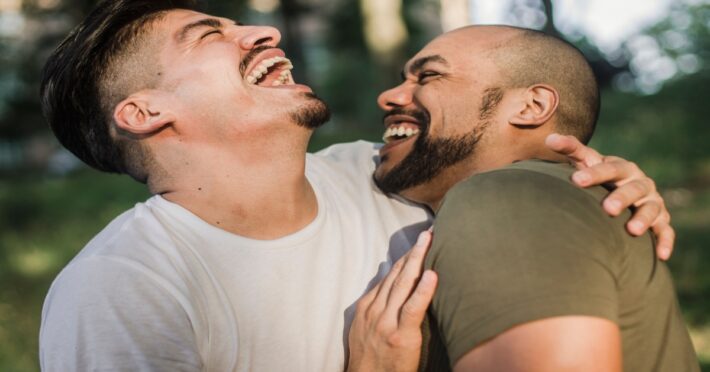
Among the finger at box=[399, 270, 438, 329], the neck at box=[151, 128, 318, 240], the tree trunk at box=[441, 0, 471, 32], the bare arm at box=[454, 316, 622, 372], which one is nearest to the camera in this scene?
the bare arm at box=[454, 316, 622, 372]

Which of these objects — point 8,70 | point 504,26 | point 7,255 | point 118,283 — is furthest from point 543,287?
point 8,70

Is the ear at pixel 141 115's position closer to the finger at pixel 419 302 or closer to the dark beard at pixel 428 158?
the dark beard at pixel 428 158

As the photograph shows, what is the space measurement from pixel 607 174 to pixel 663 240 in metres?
0.28

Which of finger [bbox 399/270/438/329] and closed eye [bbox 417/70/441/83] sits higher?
closed eye [bbox 417/70/441/83]

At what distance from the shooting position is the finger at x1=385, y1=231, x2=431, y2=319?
209 cm

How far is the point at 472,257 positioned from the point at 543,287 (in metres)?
0.19

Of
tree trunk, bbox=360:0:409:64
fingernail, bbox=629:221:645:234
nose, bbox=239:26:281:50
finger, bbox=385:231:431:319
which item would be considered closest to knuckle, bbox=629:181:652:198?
fingernail, bbox=629:221:645:234

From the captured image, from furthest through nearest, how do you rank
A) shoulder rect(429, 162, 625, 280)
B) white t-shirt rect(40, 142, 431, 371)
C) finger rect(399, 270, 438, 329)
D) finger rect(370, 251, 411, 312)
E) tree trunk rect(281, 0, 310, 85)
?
tree trunk rect(281, 0, 310, 85)
finger rect(370, 251, 411, 312)
white t-shirt rect(40, 142, 431, 371)
finger rect(399, 270, 438, 329)
shoulder rect(429, 162, 625, 280)

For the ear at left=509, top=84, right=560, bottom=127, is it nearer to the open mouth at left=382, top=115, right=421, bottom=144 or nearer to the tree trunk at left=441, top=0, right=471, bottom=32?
the open mouth at left=382, top=115, right=421, bottom=144

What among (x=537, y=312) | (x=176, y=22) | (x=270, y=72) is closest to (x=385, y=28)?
(x=270, y=72)

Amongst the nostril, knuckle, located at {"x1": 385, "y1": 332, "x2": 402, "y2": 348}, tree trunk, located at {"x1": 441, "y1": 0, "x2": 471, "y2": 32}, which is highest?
the nostril

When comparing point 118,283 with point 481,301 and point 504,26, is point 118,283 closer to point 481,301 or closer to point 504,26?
point 481,301

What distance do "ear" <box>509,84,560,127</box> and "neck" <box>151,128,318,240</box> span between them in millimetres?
780

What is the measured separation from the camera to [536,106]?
8.76 ft
